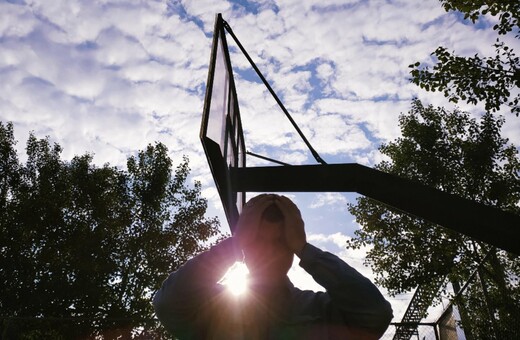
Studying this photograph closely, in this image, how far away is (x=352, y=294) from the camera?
1125 millimetres

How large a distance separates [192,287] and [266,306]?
0.27 metres

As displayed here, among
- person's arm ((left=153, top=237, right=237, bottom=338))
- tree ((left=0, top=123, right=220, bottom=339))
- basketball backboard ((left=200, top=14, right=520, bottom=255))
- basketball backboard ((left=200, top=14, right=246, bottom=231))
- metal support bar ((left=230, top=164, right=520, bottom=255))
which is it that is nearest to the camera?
person's arm ((left=153, top=237, right=237, bottom=338))

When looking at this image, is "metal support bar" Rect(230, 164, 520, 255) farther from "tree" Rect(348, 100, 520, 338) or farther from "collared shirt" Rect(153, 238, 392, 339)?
"tree" Rect(348, 100, 520, 338)

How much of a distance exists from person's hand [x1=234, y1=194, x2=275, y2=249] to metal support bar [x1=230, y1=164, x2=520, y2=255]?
3.77 metres

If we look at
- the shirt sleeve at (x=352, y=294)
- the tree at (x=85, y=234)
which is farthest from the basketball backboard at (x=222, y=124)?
the tree at (x=85, y=234)

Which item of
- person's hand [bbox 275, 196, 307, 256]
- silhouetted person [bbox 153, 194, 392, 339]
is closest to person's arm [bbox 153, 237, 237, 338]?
silhouetted person [bbox 153, 194, 392, 339]

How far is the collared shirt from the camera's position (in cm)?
112

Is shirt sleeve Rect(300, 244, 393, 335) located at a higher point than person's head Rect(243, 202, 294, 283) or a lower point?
lower

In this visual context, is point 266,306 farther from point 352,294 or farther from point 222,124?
point 222,124

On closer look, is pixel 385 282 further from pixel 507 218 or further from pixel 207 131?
pixel 207 131

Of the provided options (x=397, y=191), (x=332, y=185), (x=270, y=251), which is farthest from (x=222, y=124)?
(x=270, y=251)

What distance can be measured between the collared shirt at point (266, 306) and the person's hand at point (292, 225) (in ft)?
0.14

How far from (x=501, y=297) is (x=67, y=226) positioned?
1716 cm

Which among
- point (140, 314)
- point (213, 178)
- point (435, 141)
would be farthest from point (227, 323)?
point (435, 141)
